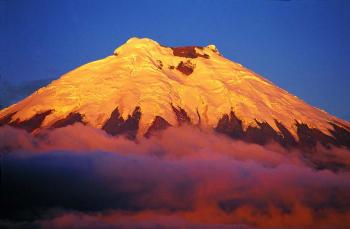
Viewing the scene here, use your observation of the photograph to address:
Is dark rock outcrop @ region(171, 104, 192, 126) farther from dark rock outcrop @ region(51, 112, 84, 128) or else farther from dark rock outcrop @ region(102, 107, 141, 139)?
dark rock outcrop @ region(51, 112, 84, 128)

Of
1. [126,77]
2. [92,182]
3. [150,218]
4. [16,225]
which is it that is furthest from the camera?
[126,77]

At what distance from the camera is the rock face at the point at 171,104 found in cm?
14675

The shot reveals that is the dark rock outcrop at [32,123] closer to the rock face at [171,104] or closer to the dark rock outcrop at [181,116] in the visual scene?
the rock face at [171,104]

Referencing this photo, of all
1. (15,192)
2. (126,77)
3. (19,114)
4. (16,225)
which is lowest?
(16,225)

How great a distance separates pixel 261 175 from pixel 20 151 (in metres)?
52.2

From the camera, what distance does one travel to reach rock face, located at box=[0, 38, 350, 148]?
14675 centimetres

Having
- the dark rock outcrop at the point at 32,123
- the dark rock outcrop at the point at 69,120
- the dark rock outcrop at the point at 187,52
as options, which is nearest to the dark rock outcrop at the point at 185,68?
the dark rock outcrop at the point at 187,52

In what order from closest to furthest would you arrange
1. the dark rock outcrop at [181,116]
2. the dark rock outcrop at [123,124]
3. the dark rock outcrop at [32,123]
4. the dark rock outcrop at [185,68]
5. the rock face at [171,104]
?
the dark rock outcrop at [123,124] < the dark rock outcrop at [32,123] < the rock face at [171,104] < the dark rock outcrop at [181,116] < the dark rock outcrop at [185,68]

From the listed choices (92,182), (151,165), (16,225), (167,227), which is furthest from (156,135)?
(16,225)

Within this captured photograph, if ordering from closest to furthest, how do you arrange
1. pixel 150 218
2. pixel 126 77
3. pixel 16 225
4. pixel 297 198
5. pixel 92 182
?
pixel 16 225, pixel 150 218, pixel 92 182, pixel 297 198, pixel 126 77

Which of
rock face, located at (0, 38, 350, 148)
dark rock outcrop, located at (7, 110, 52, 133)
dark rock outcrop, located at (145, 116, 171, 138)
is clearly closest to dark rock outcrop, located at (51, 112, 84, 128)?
rock face, located at (0, 38, 350, 148)

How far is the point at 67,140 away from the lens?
142 metres

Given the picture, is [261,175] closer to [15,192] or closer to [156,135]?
[156,135]

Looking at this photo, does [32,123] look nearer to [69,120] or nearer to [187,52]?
[69,120]
